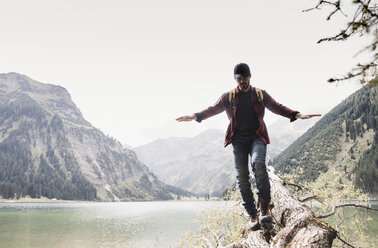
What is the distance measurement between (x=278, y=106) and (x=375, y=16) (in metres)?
3.18

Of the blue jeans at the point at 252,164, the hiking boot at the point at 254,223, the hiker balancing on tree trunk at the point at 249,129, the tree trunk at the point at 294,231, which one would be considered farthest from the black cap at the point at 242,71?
the hiking boot at the point at 254,223

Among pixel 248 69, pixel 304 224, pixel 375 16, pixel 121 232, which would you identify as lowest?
pixel 121 232

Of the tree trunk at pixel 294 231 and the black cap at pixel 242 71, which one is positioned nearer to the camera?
the tree trunk at pixel 294 231

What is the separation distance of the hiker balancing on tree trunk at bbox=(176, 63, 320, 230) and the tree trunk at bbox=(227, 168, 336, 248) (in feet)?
1.18

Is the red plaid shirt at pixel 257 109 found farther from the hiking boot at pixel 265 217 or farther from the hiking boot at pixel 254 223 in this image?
the hiking boot at pixel 254 223

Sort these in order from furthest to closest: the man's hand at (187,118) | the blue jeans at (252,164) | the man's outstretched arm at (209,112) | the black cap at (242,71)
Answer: the man's hand at (187,118) < the man's outstretched arm at (209,112) < the black cap at (242,71) < the blue jeans at (252,164)

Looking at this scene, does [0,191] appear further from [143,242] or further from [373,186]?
[373,186]

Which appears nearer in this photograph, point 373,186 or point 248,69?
point 248,69

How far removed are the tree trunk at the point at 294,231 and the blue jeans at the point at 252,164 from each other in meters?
0.54

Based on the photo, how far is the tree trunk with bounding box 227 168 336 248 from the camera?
405 centimetres

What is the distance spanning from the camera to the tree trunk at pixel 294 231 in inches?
160

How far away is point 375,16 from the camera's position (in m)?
2.72

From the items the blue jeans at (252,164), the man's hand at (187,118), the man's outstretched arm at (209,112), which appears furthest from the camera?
the man's hand at (187,118)

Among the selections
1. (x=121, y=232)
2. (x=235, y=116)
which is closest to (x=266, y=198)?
(x=235, y=116)
